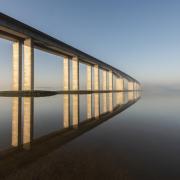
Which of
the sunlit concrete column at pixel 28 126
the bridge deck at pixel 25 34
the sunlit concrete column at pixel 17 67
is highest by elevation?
the bridge deck at pixel 25 34

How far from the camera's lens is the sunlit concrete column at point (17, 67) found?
62.4 ft

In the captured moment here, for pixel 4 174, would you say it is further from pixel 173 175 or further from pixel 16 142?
pixel 173 175

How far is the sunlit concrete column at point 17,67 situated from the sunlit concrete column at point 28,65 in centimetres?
84

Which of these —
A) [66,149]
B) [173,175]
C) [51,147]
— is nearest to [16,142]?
[51,147]

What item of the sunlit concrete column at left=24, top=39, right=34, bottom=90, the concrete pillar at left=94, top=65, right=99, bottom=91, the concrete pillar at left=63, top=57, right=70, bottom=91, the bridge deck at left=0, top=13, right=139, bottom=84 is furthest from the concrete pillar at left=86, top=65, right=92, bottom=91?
the sunlit concrete column at left=24, top=39, right=34, bottom=90

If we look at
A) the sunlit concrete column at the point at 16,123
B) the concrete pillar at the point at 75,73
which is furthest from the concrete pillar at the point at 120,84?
the sunlit concrete column at the point at 16,123

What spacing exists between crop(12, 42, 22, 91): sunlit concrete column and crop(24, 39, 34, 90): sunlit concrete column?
0.84m

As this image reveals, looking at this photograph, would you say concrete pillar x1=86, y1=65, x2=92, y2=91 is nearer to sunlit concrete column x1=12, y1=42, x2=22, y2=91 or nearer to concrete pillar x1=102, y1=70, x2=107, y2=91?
concrete pillar x1=102, y1=70, x2=107, y2=91

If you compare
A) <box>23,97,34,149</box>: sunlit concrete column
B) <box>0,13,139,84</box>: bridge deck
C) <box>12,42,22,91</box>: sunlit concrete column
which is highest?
<box>0,13,139,84</box>: bridge deck

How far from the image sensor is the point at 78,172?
4582mm

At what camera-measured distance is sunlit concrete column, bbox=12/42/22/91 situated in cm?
1901

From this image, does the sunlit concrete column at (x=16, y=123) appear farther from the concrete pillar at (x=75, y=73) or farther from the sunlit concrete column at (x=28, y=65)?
the concrete pillar at (x=75, y=73)

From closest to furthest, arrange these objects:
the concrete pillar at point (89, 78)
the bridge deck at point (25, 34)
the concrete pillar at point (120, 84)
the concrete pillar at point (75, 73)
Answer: the bridge deck at point (25, 34) < the concrete pillar at point (75, 73) < the concrete pillar at point (89, 78) < the concrete pillar at point (120, 84)

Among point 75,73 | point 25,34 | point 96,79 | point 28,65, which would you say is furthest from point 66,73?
point 25,34
